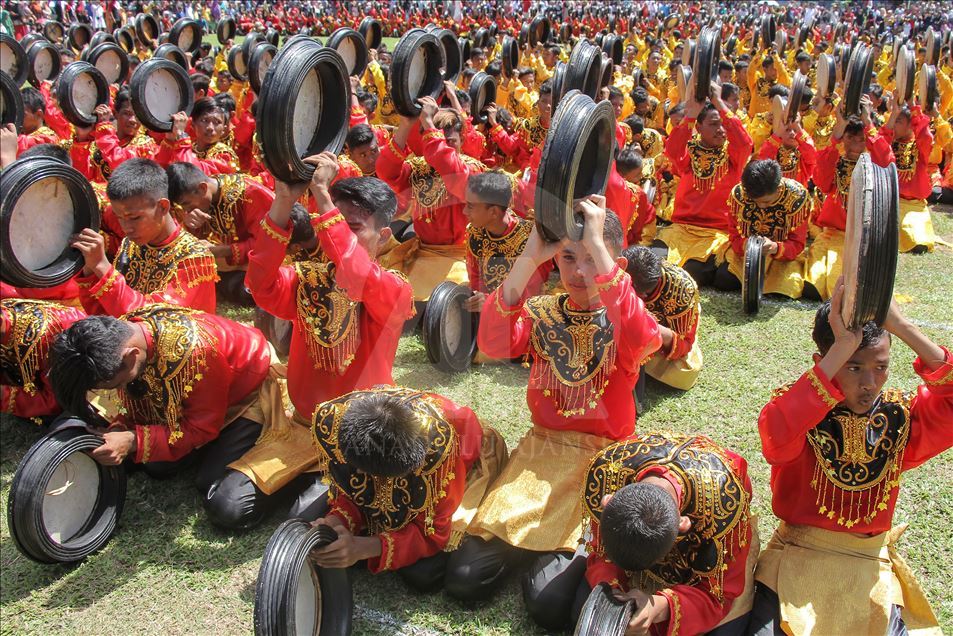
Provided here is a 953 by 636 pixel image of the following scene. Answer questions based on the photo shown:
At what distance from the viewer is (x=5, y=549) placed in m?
4.16

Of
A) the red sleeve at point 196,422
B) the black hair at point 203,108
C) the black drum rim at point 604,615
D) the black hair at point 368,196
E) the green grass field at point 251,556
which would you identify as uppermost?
the black hair at point 368,196

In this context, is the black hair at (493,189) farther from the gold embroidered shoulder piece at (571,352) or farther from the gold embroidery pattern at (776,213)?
the gold embroidery pattern at (776,213)

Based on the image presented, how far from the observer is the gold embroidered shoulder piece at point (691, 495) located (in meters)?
2.91

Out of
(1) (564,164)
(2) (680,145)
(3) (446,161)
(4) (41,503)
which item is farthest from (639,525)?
(2) (680,145)

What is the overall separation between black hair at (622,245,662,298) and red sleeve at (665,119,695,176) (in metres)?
3.09

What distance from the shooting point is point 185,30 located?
13242mm

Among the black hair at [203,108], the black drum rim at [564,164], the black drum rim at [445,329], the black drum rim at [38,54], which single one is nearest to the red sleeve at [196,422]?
the black drum rim at [445,329]

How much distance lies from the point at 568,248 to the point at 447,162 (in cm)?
301

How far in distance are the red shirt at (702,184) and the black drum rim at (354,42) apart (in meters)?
3.09

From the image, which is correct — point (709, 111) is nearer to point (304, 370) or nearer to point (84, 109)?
point (304, 370)

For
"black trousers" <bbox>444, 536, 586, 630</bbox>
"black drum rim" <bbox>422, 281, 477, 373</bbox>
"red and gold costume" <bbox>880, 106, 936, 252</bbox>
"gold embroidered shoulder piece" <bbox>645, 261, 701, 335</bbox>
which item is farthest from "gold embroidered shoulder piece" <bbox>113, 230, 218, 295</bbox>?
"red and gold costume" <bbox>880, 106, 936, 252</bbox>

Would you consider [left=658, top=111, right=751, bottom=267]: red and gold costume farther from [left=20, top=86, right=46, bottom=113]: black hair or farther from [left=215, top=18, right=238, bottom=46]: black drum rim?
[left=215, top=18, right=238, bottom=46]: black drum rim

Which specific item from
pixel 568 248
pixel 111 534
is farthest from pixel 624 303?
pixel 111 534

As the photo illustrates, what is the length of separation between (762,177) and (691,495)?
439 centimetres
